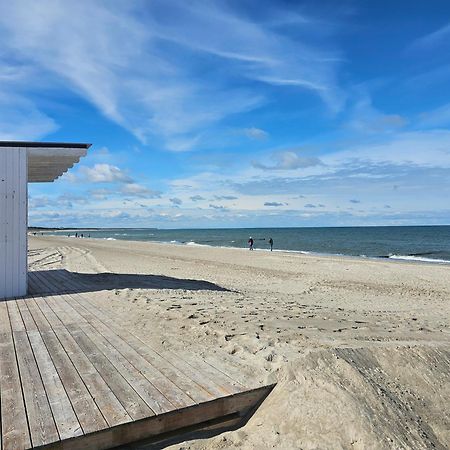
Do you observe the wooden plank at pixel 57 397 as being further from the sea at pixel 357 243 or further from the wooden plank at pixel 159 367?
the sea at pixel 357 243

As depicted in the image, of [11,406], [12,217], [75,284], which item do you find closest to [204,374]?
[11,406]

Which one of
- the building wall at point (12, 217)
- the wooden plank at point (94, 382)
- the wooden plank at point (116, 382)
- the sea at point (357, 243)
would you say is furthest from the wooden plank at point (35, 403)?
the sea at point (357, 243)

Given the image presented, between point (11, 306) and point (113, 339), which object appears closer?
point (113, 339)

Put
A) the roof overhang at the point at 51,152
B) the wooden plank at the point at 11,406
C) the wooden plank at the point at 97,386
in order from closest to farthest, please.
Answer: the wooden plank at the point at 11,406 → the wooden plank at the point at 97,386 → the roof overhang at the point at 51,152

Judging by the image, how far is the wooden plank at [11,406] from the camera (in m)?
2.63

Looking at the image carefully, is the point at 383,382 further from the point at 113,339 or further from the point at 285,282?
the point at 285,282

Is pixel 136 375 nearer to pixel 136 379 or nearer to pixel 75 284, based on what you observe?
pixel 136 379

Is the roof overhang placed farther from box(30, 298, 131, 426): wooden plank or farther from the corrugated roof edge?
box(30, 298, 131, 426): wooden plank

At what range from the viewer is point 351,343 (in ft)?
15.5

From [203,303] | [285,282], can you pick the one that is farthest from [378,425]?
[285,282]

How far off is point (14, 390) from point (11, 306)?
12.8ft

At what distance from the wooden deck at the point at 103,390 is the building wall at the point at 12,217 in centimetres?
271

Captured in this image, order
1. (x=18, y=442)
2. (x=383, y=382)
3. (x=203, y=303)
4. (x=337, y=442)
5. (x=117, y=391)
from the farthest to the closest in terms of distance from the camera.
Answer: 1. (x=203, y=303)
2. (x=383, y=382)
3. (x=117, y=391)
4. (x=337, y=442)
5. (x=18, y=442)

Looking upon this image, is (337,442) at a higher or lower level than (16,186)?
lower
